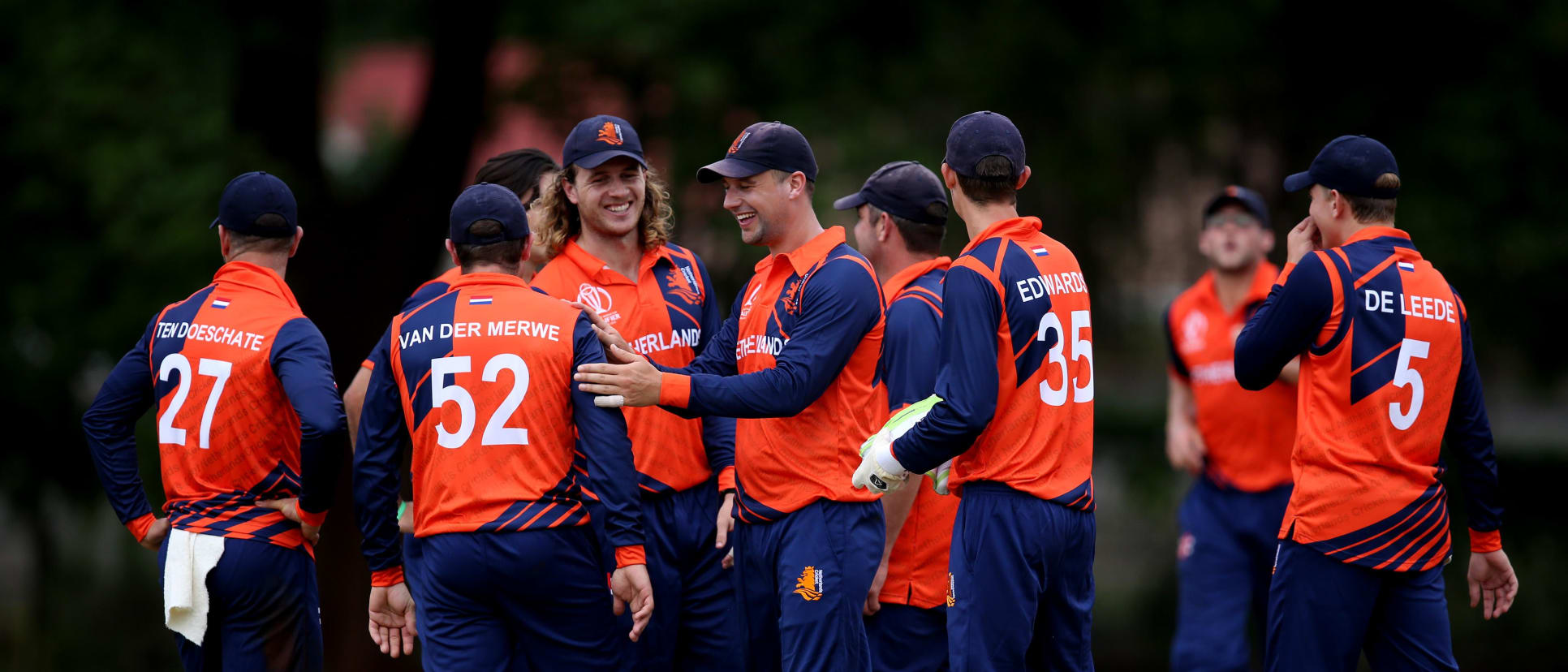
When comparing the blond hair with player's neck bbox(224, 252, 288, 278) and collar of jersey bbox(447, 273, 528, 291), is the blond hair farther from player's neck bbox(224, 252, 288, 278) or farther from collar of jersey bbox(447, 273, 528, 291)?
player's neck bbox(224, 252, 288, 278)

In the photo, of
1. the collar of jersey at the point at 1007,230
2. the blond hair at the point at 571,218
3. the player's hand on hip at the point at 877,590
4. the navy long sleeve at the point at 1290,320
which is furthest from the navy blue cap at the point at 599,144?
the navy long sleeve at the point at 1290,320

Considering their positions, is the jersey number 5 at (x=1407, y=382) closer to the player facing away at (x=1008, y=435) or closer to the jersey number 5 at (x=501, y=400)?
the player facing away at (x=1008, y=435)

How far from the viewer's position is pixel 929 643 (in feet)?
18.2

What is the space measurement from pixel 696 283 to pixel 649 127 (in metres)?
5.56

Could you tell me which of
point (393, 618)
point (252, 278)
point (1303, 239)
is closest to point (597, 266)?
point (252, 278)

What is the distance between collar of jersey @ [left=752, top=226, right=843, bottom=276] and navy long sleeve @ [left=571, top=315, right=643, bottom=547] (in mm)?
821

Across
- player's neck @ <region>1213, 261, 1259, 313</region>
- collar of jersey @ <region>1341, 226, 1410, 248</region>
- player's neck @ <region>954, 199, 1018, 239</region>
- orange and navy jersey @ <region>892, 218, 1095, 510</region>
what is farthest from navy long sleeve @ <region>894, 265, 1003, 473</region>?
player's neck @ <region>1213, 261, 1259, 313</region>

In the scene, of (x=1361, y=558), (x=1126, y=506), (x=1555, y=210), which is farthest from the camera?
(x=1126, y=506)

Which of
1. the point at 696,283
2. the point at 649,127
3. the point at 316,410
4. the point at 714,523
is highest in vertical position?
the point at 649,127

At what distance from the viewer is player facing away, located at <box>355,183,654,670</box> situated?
15.0 ft

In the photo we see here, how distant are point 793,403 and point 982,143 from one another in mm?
1177

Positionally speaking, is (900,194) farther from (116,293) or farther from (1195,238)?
(1195,238)

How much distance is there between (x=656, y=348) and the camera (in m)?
5.57

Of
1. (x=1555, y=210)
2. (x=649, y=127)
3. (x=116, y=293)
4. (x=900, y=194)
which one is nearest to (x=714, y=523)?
(x=900, y=194)
